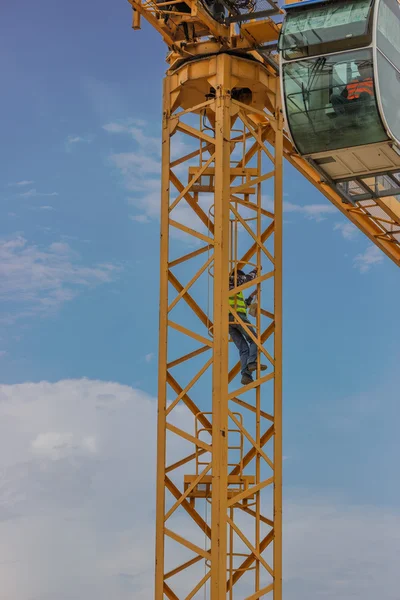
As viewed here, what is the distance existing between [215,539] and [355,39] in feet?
30.3

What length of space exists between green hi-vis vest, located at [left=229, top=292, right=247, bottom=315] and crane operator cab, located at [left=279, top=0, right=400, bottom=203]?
9.78 feet

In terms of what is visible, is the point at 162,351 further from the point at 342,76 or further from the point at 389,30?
the point at 389,30

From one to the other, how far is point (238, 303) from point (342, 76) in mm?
4607

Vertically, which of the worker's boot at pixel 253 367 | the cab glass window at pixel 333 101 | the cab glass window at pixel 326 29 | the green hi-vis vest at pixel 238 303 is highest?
the cab glass window at pixel 326 29

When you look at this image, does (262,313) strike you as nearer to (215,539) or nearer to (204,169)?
(204,169)

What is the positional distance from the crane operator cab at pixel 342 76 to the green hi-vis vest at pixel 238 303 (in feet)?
9.78

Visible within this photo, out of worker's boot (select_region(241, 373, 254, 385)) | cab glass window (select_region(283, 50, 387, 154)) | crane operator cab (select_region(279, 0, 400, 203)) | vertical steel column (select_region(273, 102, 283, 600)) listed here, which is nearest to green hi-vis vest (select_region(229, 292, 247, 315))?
vertical steel column (select_region(273, 102, 283, 600))

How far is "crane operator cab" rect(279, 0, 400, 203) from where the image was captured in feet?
71.4

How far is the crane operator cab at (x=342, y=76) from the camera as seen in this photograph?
2175 cm

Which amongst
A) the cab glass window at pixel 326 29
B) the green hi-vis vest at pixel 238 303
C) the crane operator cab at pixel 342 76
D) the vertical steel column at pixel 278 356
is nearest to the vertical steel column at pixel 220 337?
the green hi-vis vest at pixel 238 303

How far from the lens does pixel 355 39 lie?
21.8 meters

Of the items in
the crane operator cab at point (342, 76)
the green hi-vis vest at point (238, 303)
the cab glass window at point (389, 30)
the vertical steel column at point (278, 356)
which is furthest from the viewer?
the green hi-vis vest at point (238, 303)

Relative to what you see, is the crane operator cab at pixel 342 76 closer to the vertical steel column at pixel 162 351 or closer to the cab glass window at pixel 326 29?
the cab glass window at pixel 326 29

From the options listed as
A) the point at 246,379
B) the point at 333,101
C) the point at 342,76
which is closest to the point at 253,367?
the point at 246,379
